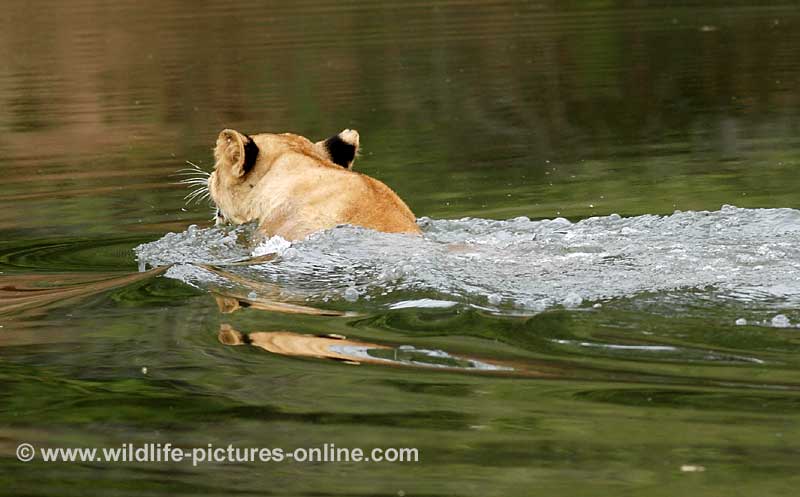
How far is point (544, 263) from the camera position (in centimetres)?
738

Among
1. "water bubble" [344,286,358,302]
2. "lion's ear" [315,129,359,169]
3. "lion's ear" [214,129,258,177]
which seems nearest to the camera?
"water bubble" [344,286,358,302]

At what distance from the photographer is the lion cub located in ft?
27.0

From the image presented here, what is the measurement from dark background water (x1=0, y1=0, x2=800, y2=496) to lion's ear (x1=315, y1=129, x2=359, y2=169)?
4.75 ft

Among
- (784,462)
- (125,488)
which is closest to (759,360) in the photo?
(784,462)

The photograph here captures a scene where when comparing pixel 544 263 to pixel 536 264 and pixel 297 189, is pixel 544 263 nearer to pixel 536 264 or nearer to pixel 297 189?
pixel 536 264

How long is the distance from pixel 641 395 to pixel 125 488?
195cm

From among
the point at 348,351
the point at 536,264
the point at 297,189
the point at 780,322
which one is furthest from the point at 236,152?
the point at 780,322

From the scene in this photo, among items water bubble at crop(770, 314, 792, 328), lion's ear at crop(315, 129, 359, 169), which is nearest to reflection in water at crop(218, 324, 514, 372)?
water bubble at crop(770, 314, 792, 328)

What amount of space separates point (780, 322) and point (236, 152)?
3.81 m

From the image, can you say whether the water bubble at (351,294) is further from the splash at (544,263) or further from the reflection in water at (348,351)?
the reflection in water at (348,351)

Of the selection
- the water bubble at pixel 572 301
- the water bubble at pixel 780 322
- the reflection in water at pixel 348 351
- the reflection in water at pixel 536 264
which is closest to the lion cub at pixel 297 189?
the reflection in water at pixel 536 264

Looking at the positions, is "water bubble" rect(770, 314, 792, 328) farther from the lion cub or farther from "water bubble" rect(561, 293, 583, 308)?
the lion cub

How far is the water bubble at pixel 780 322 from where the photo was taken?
20.1 feet

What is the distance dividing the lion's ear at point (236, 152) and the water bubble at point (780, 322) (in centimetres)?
364
